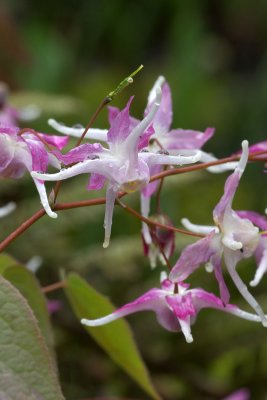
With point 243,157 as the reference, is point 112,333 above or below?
below

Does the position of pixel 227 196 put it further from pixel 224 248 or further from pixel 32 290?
pixel 32 290

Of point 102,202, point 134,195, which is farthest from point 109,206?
point 134,195

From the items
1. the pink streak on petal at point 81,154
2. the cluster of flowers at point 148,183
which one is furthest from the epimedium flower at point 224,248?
the pink streak on petal at point 81,154

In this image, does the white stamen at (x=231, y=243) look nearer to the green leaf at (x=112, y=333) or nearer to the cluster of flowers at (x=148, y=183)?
the cluster of flowers at (x=148, y=183)

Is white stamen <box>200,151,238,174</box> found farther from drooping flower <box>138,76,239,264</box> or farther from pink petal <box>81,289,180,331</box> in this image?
pink petal <box>81,289,180,331</box>

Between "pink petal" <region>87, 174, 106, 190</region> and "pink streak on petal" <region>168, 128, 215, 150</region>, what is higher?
"pink petal" <region>87, 174, 106, 190</region>

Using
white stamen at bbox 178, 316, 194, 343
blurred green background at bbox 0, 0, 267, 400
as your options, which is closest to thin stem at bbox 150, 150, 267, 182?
white stamen at bbox 178, 316, 194, 343

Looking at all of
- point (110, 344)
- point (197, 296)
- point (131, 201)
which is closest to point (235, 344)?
point (131, 201)
